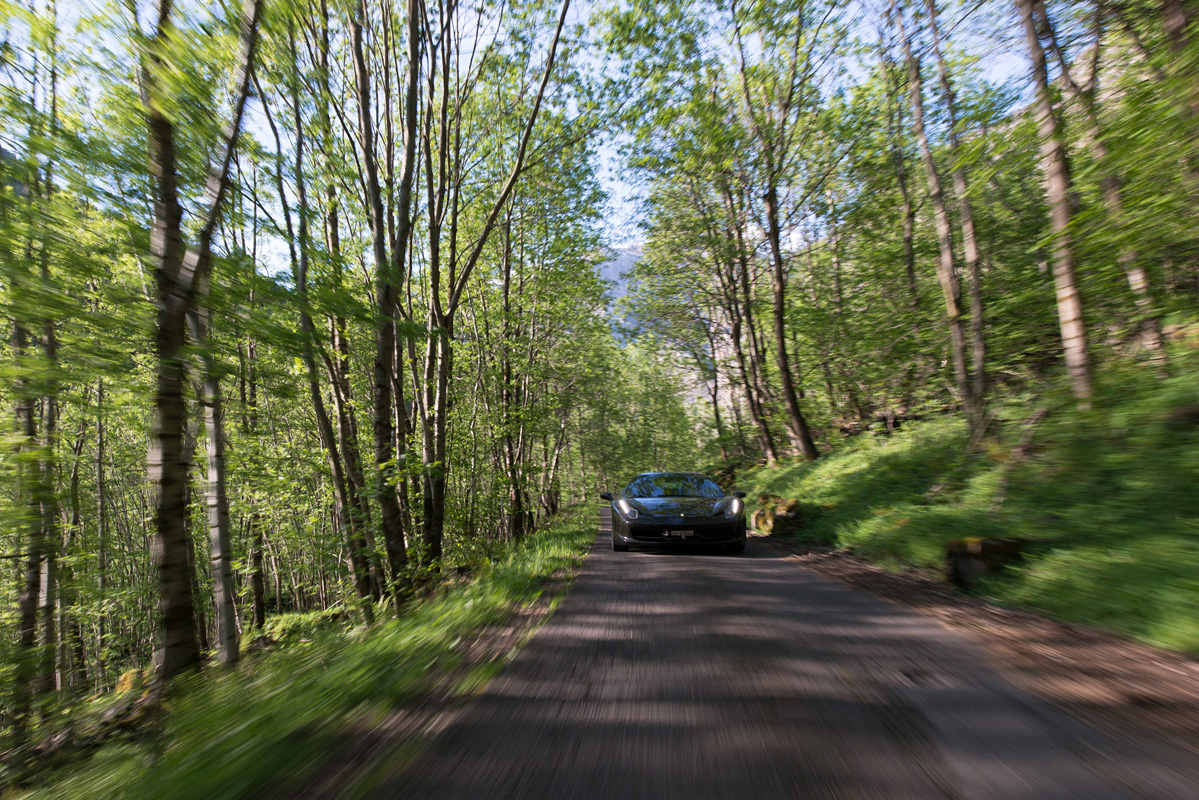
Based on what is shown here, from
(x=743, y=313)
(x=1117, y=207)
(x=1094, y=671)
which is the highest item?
(x=743, y=313)

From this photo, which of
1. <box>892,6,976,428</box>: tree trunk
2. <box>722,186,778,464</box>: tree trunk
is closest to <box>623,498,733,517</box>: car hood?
<box>892,6,976,428</box>: tree trunk

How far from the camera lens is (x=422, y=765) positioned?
7.34ft

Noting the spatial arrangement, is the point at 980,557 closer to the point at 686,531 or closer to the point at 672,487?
the point at 686,531

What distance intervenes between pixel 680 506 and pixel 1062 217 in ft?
20.3

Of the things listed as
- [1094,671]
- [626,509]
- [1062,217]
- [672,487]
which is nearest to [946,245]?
[1062,217]

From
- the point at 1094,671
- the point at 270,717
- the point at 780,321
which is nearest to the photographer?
the point at 270,717

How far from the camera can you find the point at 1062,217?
21.6 ft

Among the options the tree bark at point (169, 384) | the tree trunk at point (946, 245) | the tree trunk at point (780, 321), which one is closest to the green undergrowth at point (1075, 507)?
the tree trunk at point (946, 245)

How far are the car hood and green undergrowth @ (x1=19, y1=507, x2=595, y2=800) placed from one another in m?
3.77

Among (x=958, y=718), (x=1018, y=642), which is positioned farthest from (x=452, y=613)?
(x=1018, y=642)

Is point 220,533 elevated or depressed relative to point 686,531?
elevated

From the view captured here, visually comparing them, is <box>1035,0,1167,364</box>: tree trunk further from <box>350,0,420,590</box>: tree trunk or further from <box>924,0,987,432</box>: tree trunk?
<box>350,0,420,590</box>: tree trunk

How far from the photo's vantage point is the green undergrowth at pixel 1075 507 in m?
3.75

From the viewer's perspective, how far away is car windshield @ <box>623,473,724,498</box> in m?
8.82
